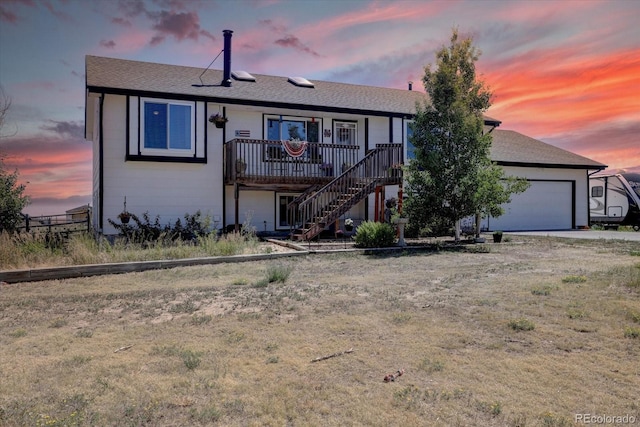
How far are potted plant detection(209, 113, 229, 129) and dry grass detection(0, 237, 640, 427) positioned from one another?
9.35 m

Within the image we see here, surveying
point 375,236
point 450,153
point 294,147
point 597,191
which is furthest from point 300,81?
point 597,191

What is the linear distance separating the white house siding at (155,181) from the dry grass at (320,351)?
7575 millimetres

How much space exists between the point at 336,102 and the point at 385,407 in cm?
1621

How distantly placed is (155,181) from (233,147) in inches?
119

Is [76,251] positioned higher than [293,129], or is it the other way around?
[293,129]

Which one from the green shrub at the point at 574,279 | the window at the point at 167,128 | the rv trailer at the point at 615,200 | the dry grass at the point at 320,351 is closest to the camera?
the dry grass at the point at 320,351

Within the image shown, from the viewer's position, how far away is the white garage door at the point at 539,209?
68.1 ft

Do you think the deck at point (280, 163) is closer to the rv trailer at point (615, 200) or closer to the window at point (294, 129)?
the window at point (294, 129)

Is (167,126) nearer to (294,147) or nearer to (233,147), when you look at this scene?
(233,147)

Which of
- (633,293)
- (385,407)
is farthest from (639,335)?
(385,407)

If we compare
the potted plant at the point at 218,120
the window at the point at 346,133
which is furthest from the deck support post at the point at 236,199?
the window at the point at 346,133

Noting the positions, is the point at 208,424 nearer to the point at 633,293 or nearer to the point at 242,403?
the point at 242,403

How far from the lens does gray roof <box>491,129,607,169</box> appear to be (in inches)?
826

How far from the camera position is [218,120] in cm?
1560
